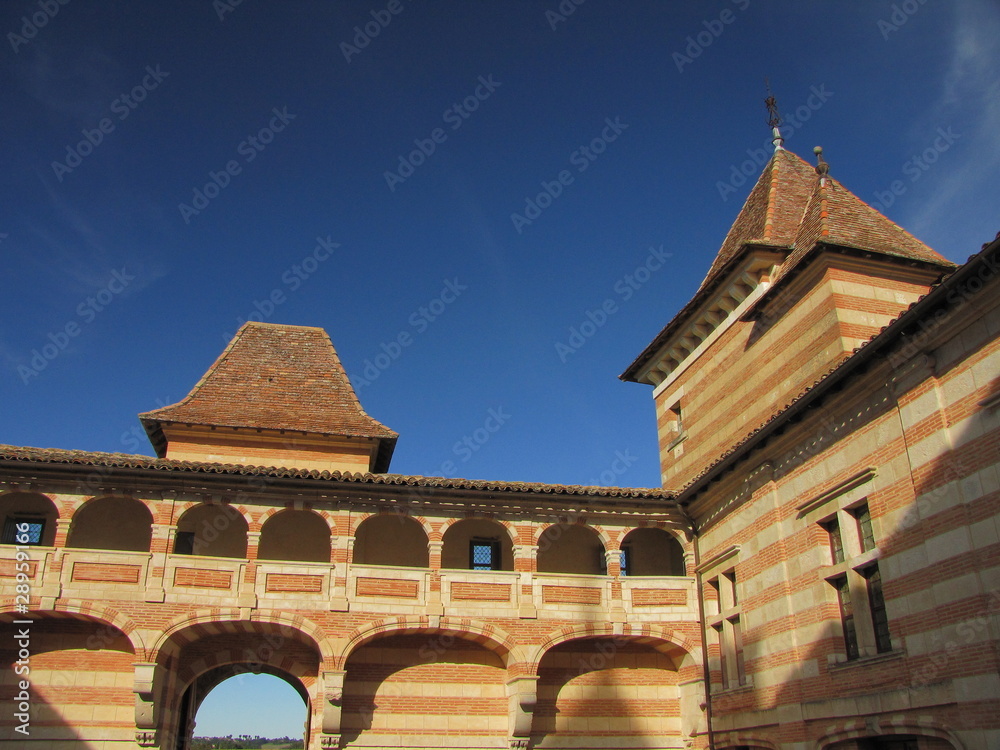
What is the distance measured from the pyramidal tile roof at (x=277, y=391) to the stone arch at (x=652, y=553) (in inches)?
248

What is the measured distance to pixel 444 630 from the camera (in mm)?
16188

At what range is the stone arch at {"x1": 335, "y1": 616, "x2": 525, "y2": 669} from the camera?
1582 cm

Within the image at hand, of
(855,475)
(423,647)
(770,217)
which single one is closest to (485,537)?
(423,647)

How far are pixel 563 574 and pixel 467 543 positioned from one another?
8.43 ft

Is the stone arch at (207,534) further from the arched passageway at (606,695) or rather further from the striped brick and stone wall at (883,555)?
the striped brick and stone wall at (883,555)

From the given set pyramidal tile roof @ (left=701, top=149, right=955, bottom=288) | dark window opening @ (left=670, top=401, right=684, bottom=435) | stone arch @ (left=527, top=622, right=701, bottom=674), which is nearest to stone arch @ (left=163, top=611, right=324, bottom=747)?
stone arch @ (left=527, top=622, right=701, bottom=674)

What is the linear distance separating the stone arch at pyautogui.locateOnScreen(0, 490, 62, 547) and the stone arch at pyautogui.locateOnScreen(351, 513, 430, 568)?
6.01 meters

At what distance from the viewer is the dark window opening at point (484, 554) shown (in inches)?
731

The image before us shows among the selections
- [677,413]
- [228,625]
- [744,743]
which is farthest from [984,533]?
[228,625]

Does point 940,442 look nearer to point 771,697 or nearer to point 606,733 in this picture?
point 771,697

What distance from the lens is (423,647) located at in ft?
56.4

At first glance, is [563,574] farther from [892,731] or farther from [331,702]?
[892,731]

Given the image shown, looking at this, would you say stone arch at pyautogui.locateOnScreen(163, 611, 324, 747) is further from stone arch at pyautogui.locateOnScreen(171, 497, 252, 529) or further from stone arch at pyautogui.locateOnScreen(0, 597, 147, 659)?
stone arch at pyautogui.locateOnScreen(171, 497, 252, 529)

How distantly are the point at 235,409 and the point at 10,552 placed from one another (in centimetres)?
700
